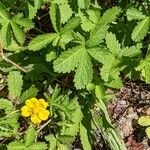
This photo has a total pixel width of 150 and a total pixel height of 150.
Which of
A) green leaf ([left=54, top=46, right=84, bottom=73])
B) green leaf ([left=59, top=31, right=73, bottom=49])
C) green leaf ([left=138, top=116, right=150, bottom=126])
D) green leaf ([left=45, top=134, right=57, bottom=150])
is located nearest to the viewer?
green leaf ([left=54, top=46, right=84, bottom=73])

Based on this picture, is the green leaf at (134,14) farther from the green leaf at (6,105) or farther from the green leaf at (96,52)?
the green leaf at (6,105)

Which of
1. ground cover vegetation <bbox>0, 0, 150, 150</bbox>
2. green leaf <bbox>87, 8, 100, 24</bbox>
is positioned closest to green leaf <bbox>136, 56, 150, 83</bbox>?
ground cover vegetation <bbox>0, 0, 150, 150</bbox>

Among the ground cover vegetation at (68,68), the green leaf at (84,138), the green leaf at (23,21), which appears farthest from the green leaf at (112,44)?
the green leaf at (84,138)

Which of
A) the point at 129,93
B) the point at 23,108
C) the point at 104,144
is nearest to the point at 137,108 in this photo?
the point at 129,93

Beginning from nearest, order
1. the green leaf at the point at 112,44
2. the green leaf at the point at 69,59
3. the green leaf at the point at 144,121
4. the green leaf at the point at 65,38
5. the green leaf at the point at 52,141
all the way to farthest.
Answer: the green leaf at the point at 69,59 < the green leaf at the point at 65,38 < the green leaf at the point at 112,44 < the green leaf at the point at 52,141 < the green leaf at the point at 144,121

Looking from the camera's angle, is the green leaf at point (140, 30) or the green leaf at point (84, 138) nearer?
the green leaf at point (140, 30)

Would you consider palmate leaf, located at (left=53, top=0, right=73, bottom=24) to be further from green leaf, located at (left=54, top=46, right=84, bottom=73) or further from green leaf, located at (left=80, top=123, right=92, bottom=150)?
green leaf, located at (left=80, top=123, right=92, bottom=150)
